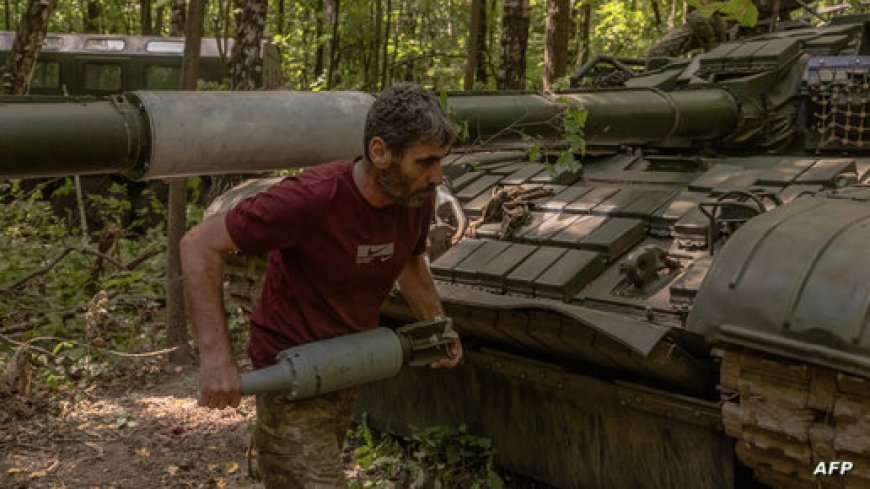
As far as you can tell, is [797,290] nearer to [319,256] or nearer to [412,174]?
[412,174]

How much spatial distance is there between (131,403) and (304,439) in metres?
3.41

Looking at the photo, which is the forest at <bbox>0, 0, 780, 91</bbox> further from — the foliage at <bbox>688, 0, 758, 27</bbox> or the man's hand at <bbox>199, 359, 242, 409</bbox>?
the man's hand at <bbox>199, 359, 242, 409</bbox>

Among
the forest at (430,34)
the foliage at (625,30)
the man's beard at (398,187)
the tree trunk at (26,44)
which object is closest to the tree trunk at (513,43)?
the forest at (430,34)

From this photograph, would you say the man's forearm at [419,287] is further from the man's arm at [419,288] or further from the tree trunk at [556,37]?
the tree trunk at [556,37]

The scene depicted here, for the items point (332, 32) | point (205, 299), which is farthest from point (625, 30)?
point (205, 299)

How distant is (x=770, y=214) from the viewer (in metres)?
3.51

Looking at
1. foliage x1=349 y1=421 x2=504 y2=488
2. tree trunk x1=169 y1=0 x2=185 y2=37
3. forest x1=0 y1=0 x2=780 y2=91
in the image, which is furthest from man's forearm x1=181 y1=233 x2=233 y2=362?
tree trunk x1=169 y1=0 x2=185 y2=37

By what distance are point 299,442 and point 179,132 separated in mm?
1059

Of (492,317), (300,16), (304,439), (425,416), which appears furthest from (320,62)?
(304,439)

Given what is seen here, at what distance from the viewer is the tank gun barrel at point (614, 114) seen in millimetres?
4156

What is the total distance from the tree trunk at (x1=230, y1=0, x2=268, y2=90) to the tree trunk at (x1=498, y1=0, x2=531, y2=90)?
10.8 ft

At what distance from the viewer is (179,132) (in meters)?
3.11

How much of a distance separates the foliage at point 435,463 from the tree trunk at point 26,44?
421 centimetres

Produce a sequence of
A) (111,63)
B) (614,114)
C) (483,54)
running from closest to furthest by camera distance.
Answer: (614,114) < (483,54) < (111,63)
